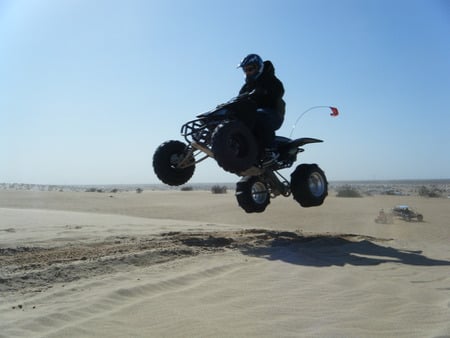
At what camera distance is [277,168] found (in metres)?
8.58

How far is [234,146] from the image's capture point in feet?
23.3

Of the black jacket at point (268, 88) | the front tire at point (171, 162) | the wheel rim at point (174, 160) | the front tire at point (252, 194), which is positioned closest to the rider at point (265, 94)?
the black jacket at point (268, 88)

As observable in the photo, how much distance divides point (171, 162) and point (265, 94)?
8.04 ft

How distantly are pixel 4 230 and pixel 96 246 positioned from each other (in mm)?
2407

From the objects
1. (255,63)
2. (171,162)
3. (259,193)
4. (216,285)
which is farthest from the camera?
(171,162)

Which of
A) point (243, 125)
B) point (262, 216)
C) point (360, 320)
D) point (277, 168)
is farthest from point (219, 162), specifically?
point (262, 216)

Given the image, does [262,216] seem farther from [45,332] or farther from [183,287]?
[45,332]

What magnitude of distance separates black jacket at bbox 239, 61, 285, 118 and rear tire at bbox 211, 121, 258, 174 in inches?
37.9

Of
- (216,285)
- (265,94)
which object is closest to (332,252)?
(216,285)

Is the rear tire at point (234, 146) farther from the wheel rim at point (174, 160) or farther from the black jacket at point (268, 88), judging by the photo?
the wheel rim at point (174, 160)

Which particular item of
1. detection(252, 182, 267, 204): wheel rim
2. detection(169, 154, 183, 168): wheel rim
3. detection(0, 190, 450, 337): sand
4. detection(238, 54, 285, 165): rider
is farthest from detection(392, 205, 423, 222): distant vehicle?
detection(169, 154, 183, 168): wheel rim

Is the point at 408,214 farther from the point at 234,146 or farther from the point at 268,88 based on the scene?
the point at 234,146

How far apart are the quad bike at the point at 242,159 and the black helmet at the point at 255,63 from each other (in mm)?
548

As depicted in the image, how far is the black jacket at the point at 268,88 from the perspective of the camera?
312 inches
